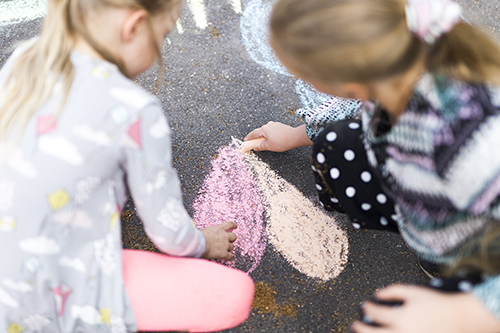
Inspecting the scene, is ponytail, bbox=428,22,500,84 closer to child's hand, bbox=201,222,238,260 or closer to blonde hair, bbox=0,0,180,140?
blonde hair, bbox=0,0,180,140

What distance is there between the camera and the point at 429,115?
27.5 inches

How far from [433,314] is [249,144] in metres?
0.85

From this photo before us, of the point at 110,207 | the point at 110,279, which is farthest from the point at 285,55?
the point at 110,279

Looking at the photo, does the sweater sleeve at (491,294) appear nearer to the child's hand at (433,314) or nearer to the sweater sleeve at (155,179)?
the child's hand at (433,314)

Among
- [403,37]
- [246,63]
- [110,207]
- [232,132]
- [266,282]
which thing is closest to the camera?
[403,37]

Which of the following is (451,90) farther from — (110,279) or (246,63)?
(246,63)

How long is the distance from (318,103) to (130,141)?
948 mm

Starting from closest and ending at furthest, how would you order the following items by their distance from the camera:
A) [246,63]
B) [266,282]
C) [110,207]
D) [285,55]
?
[285,55]
[110,207]
[266,282]
[246,63]

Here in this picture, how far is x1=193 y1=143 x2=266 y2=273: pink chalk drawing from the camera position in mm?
1298

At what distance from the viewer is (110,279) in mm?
893

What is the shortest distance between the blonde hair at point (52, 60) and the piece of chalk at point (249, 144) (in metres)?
0.69

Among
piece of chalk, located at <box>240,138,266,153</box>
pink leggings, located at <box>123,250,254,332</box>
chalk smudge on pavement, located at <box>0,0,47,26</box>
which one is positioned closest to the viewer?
pink leggings, located at <box>123,250,254,332</box>

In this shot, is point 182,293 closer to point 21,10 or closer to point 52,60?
point 52,60

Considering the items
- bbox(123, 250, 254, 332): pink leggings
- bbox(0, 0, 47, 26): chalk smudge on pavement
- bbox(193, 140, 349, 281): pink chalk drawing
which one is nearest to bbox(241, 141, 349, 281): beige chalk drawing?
bbox(193, 140, 349, 281): pink chalk drawing
